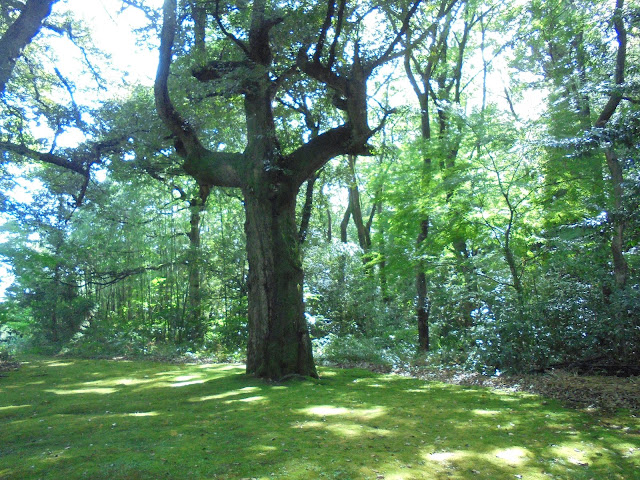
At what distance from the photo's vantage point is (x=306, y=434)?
422 centimetres

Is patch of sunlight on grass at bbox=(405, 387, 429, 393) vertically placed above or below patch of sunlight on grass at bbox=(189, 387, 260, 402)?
below

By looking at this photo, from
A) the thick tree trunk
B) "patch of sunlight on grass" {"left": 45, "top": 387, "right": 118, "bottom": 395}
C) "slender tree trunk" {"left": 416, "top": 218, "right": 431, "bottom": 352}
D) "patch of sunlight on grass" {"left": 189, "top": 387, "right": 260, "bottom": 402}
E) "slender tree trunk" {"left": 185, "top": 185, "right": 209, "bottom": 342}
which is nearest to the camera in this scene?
"patch of sunlight on grass" {"left": 189, "top": 387, "right": 260, "bottom": 402}

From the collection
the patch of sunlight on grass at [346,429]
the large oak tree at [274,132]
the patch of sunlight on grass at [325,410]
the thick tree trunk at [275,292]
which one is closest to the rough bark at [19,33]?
the large oak tree at [274,132]

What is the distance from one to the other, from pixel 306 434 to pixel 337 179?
24.2 feet

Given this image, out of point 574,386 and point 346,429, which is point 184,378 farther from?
point 574,386

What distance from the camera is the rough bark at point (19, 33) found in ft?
27.8

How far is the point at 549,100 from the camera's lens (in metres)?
9.82

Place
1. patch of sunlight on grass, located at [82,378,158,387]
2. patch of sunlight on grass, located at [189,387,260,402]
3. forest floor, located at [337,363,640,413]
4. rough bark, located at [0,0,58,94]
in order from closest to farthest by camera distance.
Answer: forest floor, located at [337,363,640,413] → patch of sunlight on grass, located at [189,387,260,402] → patch of sunlight on grass, located at [82,378,158,387] → rough bark, located at [0,0,58,94]

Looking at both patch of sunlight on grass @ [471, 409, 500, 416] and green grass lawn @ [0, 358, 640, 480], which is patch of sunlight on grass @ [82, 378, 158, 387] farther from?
patch of sunlight on grass @ [471, 409, 500, 416]

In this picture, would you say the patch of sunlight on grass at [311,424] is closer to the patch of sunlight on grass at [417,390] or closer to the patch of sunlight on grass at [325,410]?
the patch of sunlight on grass at [325,410]

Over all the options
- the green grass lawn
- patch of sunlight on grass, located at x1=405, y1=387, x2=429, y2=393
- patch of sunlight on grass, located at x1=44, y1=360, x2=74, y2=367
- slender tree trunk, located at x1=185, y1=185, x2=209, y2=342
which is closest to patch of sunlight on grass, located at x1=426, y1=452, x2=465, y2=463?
the green grass lawn

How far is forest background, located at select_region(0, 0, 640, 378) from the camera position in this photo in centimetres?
741

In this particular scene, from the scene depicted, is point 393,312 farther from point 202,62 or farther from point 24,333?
point 24,333

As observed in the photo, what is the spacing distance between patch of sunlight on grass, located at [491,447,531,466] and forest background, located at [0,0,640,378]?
3.70m
